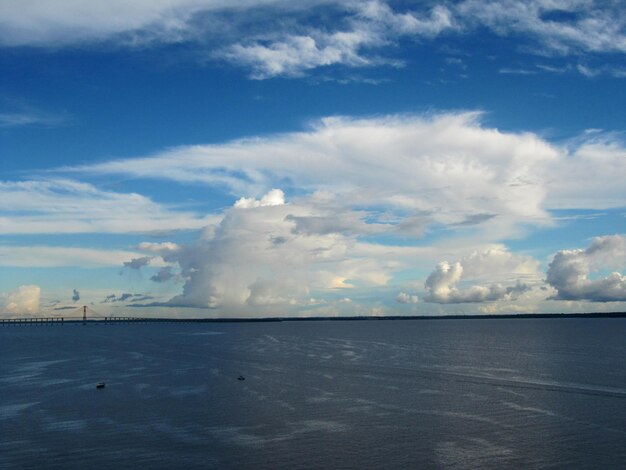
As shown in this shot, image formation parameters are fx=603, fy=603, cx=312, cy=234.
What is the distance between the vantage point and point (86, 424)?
7719 centimetres

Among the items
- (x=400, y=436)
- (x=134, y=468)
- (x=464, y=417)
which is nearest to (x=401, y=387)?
(x=464, y=417)

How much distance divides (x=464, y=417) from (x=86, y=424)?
161 feet

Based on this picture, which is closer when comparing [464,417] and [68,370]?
[464,417]

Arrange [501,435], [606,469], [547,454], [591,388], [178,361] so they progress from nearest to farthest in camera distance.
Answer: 1. [606,469]
2. [547,454]
3. [501,435]
4. [591,388]
5. [178,361]

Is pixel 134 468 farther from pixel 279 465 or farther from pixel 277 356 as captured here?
pixel 277 356

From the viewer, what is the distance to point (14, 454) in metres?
63.3

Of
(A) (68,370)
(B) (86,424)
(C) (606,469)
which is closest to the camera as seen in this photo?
(C) (606,469)

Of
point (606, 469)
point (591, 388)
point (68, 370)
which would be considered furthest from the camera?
point (68, 370)

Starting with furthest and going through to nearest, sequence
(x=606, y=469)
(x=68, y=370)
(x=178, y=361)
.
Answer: (x=178, y=361), (x=68, y=370), (x=606, y=469)

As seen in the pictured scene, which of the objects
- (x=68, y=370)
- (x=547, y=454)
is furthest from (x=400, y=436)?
(x=68, y=370)

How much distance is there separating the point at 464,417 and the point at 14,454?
53.9 metres

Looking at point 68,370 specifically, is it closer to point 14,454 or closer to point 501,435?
point 14,454

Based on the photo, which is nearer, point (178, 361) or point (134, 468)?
point (134, 468)

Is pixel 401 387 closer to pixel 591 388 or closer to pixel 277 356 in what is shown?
pixel 591 388
